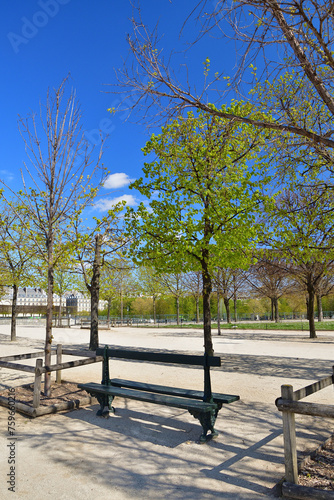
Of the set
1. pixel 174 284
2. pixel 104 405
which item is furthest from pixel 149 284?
pixel 104 405

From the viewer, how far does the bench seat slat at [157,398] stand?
4.54 metres

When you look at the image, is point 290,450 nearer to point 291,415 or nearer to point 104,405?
point 291,415

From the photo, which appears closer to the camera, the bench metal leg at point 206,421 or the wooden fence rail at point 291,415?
the wooden fence rail at point 291,415

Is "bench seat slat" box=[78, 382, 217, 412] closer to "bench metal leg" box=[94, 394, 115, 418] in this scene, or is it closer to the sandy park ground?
"bench metal leg" box=[94, 394, 115, 418]

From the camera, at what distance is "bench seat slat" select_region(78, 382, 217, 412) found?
454 cm

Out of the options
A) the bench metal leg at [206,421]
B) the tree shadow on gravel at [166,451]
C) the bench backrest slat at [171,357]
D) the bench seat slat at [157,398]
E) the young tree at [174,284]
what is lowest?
the tree shadow on gravel at [166,451]

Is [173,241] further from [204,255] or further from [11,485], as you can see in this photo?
[11,485]

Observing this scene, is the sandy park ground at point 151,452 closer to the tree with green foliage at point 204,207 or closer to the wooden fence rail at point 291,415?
the wooden fence rail at point 291,415

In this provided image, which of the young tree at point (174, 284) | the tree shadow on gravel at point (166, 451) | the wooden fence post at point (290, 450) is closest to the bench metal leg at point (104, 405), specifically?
the tree shadow on gravel at point (166, 451)

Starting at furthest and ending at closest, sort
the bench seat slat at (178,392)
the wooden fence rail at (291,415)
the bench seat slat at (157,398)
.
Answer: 1. the bench seat slat at (178,392)
2. the bench seat slat at (157,398)
3. the wooden fence rail at (291,415)

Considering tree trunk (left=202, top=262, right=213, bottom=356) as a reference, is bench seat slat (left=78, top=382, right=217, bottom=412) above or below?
below

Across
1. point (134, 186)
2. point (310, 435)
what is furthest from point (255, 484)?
point (134, 186)

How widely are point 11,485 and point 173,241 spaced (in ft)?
24.9

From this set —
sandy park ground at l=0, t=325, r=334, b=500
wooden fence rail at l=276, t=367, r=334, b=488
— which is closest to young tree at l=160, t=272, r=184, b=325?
sandy park ground at l=0, t=325, r=334, b=500
